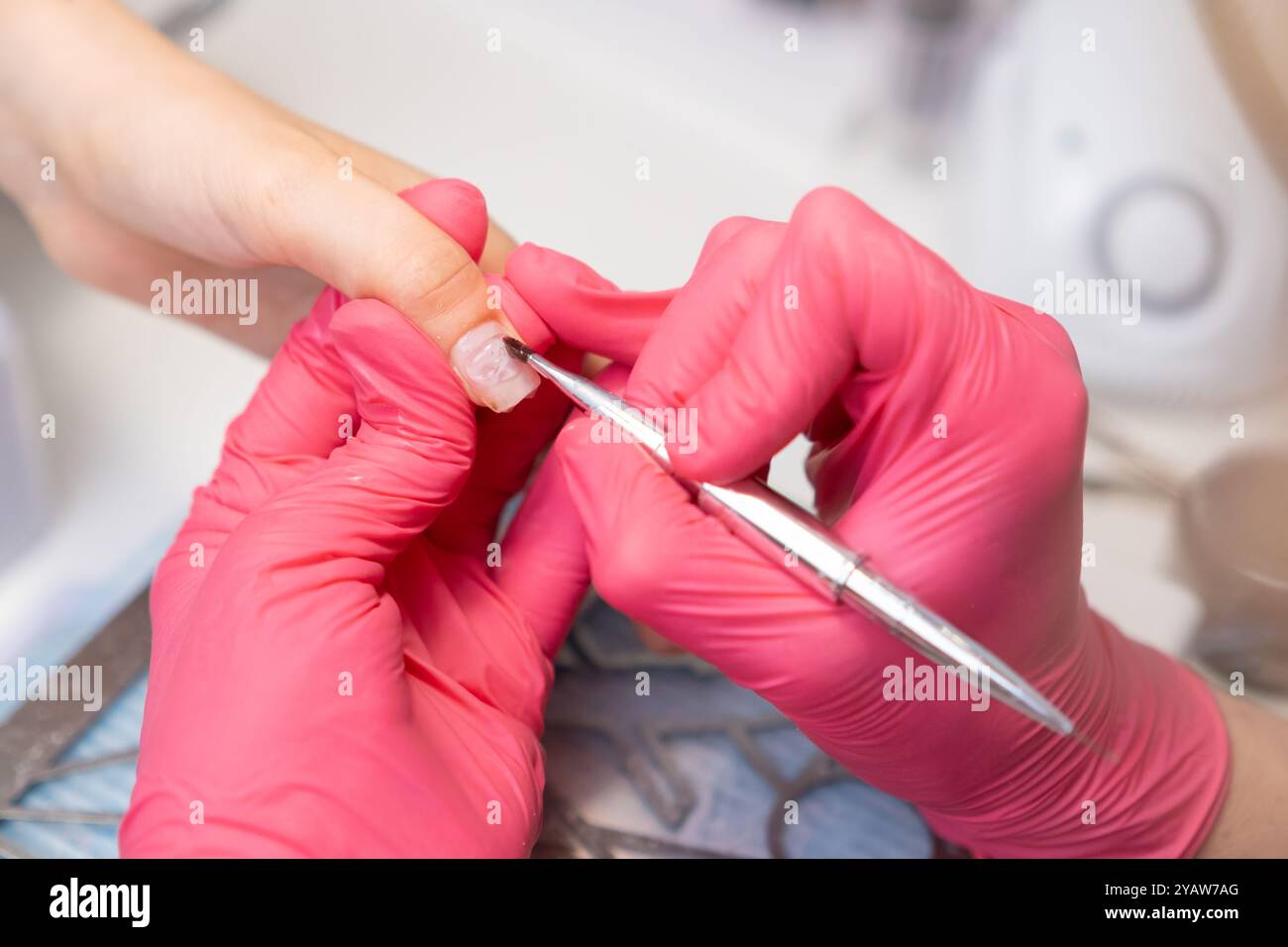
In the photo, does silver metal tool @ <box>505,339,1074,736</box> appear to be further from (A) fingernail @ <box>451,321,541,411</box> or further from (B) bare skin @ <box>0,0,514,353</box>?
(B) bare skin @ <box>0,0,514,353</box>

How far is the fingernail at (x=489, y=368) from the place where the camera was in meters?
0.71

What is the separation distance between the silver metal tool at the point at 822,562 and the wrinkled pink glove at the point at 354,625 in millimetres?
139

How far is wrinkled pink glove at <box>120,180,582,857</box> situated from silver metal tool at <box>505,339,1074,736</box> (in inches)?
5.5

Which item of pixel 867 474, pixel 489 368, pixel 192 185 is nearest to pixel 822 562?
pixel 867 474

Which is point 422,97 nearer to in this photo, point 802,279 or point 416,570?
point 416,570

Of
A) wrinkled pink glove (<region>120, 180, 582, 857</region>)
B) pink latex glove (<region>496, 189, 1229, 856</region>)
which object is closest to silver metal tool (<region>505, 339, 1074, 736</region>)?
pink latex glove (<region>496, 189, 1229, 856</region>)

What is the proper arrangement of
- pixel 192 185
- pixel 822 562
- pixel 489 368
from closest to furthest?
pixel 822 562 → pixel 489 368 → pixel 192 185

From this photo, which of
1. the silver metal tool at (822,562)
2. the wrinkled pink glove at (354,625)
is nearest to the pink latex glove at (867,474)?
the silver metal tool at (822,562)

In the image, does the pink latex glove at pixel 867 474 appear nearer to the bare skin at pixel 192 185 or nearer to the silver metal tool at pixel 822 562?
the silver metal tool at pixel 822 562

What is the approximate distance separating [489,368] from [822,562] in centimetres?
28

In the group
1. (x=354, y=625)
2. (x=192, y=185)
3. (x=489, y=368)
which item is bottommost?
(x=354, y=625)

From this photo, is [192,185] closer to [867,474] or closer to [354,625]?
[354,625]

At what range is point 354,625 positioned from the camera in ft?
2.17

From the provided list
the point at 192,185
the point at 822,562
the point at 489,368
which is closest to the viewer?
the point at 822,562
